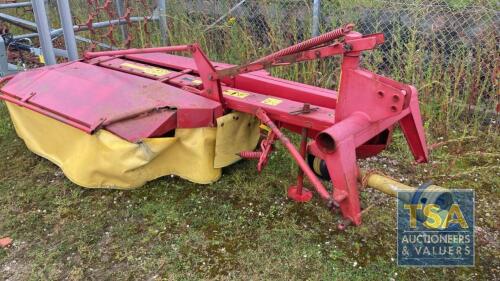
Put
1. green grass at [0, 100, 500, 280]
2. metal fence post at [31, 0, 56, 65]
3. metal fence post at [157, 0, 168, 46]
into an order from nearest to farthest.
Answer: green grass at [0, 100, 500, 280], metal fence post at [31, 0, 56, 65], metal fence post at [157, 0, 168, 46]

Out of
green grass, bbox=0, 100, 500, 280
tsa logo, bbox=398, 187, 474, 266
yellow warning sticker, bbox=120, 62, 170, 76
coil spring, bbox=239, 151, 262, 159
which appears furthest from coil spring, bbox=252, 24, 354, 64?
yellow warning sticker, bbox=120, 62, 170, 76

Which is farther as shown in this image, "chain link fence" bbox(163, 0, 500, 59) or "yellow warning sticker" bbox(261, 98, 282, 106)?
"chain link fence" bbox(163, 0, 500, 59)

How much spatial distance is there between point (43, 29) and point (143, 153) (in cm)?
198

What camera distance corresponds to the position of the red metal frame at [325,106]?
2.09m

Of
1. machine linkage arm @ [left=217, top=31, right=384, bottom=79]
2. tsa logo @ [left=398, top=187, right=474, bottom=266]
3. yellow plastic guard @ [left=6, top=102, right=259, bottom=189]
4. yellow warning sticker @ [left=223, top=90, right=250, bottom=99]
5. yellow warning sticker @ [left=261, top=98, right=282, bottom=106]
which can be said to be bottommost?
tsa logo @ [left=398, top=187, right=474, bottom=266]

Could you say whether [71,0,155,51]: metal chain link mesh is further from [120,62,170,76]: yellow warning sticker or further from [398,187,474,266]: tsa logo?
[398,187,474,266]: tsa logo

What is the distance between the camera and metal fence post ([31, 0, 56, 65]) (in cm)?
389

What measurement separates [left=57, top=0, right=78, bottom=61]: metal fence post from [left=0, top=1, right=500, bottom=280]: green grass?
0.89 meters

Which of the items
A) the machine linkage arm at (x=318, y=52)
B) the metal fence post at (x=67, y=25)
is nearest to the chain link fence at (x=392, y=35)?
the metal fence post at (x=67, y=25)

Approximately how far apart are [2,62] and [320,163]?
3.18 metres

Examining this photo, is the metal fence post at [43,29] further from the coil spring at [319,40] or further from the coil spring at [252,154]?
the coil spring at [319,40]

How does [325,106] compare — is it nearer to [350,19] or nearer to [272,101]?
[272,101]

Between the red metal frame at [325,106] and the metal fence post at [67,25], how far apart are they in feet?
2.73

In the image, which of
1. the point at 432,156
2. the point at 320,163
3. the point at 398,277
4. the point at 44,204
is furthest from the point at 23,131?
the point at 432,156
